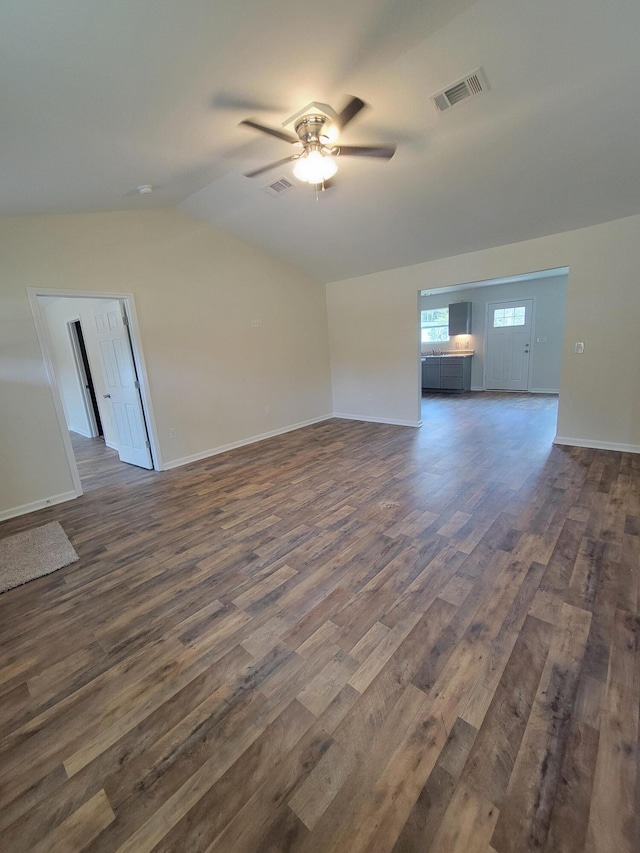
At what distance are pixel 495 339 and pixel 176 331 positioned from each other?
7386mm

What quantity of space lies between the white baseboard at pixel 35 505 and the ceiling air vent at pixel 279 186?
3942 mm

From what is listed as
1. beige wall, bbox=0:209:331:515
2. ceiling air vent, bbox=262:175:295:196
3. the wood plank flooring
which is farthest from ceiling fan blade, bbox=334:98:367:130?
beige wall, bbox=0:209:331:515

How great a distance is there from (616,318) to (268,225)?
4.27m

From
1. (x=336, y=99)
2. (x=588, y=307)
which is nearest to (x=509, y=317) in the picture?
(x=588, y=307)

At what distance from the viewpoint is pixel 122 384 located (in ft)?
15.0

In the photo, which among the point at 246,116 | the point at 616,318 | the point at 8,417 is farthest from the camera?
the point at 616,318

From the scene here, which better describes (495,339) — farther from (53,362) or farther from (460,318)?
(53,362)

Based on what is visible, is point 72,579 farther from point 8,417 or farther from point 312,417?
point 312,417

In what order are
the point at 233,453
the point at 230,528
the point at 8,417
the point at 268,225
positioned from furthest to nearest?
1. the point at 233,453
2. the point at 268,225
3. the point at 8,417
4. the point at 230,528

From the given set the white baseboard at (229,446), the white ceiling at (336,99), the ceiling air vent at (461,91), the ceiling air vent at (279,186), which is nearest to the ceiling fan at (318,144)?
the white ceiling at (336,99)

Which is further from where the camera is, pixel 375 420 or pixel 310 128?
pixel 375 420

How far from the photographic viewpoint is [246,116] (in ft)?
7.79

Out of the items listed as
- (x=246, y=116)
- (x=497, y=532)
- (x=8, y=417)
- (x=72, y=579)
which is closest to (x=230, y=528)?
(x=72, y=579)

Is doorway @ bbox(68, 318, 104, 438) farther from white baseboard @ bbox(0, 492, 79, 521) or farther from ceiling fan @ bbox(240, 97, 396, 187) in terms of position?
ceiling fan @ bbox(240, 97, 396, 187)
